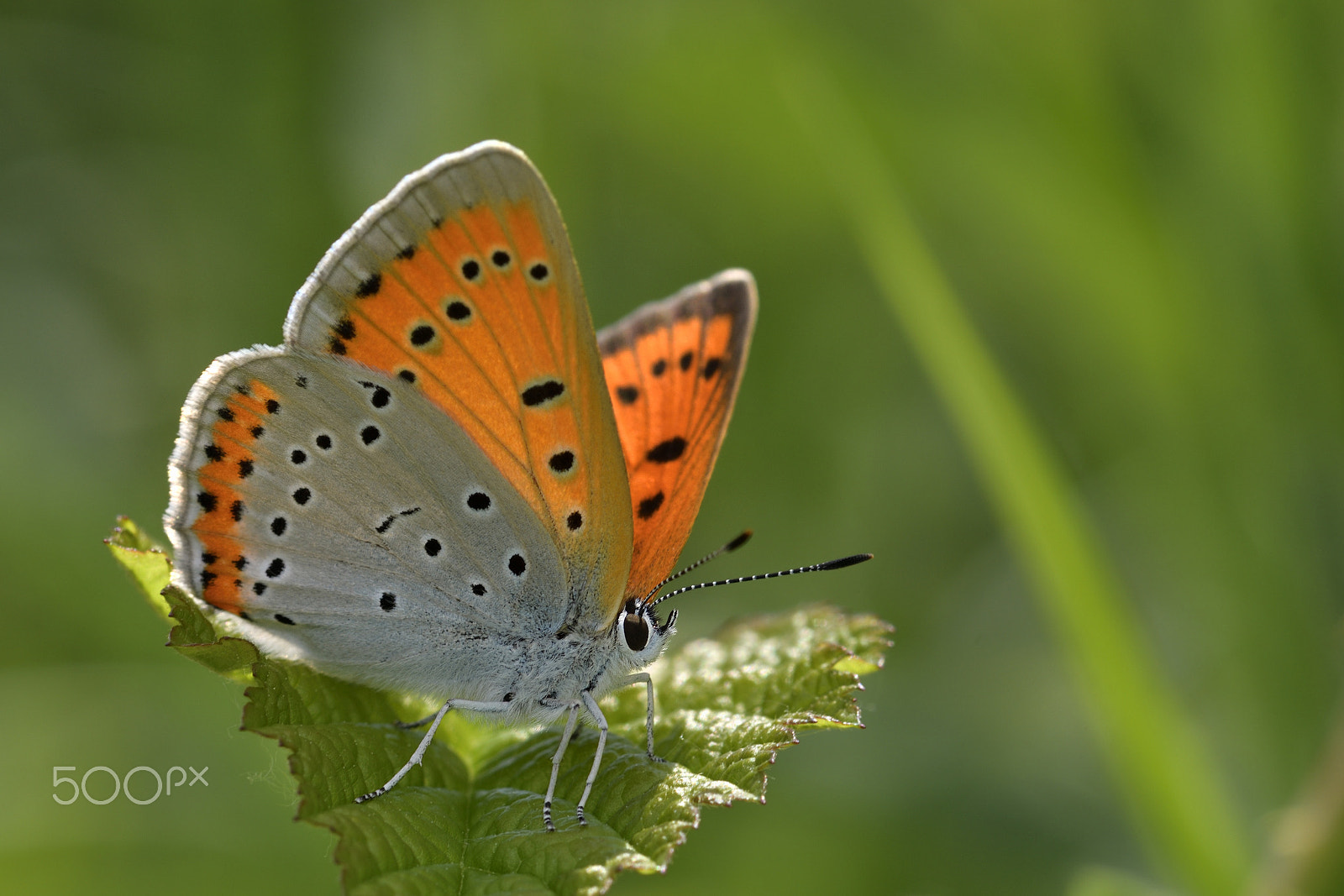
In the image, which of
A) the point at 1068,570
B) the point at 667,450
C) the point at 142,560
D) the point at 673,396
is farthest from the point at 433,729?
the point at 1068,570

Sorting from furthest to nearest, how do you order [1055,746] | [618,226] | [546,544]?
1. [618,226]
2. [1055,746]
3. [546,544]

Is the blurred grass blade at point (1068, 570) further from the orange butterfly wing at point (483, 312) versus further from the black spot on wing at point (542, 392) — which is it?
the black spot on wing at point (542, 392)

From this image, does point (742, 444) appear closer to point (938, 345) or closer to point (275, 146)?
point (938, 345)

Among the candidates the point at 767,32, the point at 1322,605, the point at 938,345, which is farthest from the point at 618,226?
the point at 1322,605

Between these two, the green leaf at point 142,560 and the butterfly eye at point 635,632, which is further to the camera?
the butterfly eye at point 635,632

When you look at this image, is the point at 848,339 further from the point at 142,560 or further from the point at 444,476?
the point at 142,560

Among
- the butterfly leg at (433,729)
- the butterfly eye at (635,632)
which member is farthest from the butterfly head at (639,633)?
the butterfly leg at (433,729)
